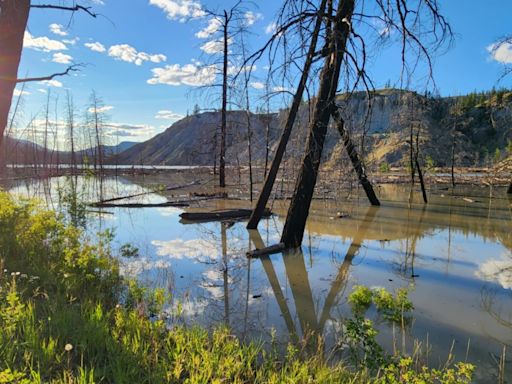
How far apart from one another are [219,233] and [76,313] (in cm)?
677

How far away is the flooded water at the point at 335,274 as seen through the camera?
169 inches

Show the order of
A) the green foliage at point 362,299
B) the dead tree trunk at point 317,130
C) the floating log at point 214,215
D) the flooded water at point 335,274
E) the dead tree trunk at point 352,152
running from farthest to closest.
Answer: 1. the floating log at point 214,215
2. the dead tree trunk at point 352,152
3. the dead tree trunk at point 317,130
4. the green foliage at point 362,299
5. the flooded water at point 335,274

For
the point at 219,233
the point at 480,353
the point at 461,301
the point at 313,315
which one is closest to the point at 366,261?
the point at 461,301

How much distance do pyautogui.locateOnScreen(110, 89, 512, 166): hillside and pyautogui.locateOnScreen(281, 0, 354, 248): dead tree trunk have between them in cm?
51

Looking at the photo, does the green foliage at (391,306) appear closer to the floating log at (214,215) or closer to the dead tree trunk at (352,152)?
the dead tree trunk at (352,152)

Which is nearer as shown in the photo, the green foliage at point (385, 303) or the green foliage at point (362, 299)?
the green foliage at point (385, 303)

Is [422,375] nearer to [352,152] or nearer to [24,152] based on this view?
[352,152]

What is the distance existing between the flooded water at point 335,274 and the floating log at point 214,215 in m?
0.39

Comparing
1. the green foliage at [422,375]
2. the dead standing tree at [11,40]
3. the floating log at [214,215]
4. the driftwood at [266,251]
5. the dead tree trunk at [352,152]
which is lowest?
the driftwood at [266,251]

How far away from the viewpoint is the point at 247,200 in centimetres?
1778

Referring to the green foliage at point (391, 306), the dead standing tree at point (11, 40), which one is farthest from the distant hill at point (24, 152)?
the green foliage at point (391, 306)

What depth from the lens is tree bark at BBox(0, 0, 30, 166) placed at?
6.01 metres

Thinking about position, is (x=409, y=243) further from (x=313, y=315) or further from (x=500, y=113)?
(x=500, y=113)

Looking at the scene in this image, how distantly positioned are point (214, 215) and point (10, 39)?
7.82 meters
